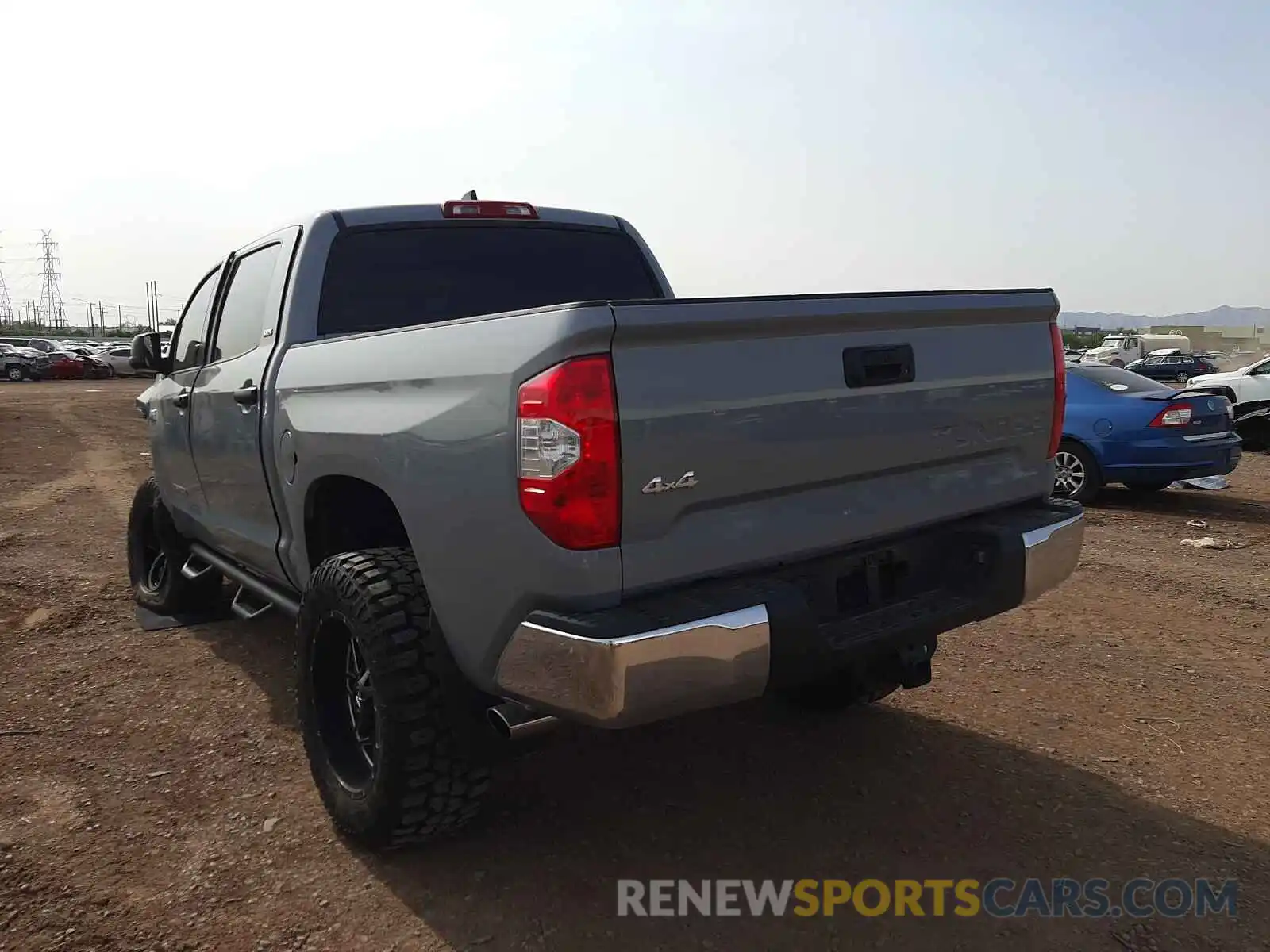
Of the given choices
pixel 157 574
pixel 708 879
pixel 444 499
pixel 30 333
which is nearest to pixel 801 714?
pixel 708 879

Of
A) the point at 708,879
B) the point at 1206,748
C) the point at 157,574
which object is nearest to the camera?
the point at 708,879

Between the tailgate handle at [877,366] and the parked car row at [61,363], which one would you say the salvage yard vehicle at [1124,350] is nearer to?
the parked car row at [61,363]

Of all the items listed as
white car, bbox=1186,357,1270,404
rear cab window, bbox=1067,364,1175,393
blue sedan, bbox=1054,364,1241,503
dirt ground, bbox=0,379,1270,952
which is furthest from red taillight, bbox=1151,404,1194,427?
white car, bbox=1186,357,1270,404

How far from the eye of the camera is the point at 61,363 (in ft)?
129

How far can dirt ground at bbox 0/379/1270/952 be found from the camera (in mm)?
2561

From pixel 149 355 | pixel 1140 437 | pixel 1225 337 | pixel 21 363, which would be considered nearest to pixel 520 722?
pixel 149 355

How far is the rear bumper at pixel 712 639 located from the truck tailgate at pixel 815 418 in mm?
83

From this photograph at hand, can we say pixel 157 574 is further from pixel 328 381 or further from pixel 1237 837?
pixel 1237 837

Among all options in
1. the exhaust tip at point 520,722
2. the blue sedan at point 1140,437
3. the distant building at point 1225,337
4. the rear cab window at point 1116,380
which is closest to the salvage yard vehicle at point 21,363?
the rear cab window at point 1116,380

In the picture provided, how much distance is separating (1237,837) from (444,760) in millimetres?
2433

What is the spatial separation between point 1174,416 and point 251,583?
8.07 metres

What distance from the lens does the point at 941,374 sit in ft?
9.29

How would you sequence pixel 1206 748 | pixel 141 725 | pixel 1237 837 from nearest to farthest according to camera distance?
1. pixel 1237 837
2. pixel 1206 748
3. pixel 141 725

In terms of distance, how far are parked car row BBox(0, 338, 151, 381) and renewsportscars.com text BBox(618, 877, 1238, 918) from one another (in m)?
41.2
